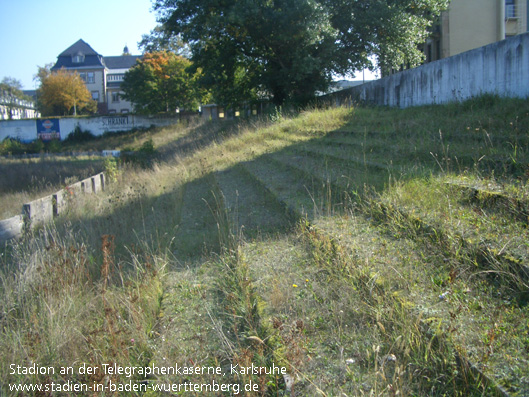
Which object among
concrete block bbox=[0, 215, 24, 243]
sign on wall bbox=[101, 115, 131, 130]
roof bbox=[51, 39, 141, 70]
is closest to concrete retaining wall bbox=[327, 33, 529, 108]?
concrete block bbox=[0, 215, 24, 243]

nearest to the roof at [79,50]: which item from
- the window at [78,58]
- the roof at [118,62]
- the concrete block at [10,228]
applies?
the window at [78,58]

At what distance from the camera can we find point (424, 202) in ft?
14.0

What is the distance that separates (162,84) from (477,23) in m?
29.5

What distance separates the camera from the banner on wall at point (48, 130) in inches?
1668

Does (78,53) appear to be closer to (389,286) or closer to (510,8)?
(510,8)

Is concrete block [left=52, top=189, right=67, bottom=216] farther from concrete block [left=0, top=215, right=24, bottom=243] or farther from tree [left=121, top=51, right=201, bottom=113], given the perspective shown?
tree [left=121, top=51, right=201, bottom=113]

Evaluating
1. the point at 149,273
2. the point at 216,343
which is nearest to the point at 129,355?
the point at 216,343

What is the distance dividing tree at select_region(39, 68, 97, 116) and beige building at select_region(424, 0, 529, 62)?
149 feet

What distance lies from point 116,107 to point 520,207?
6733cm

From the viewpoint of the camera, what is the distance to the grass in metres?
2.49

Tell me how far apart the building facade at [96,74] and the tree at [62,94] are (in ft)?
24.7

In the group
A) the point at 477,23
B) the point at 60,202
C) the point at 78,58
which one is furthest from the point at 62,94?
the point at 60,202

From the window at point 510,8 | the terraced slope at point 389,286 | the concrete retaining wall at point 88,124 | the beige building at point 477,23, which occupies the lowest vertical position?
the terraced slope at point 389,286

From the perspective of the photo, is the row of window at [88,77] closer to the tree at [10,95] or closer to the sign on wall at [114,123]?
the tree at [10,95]
